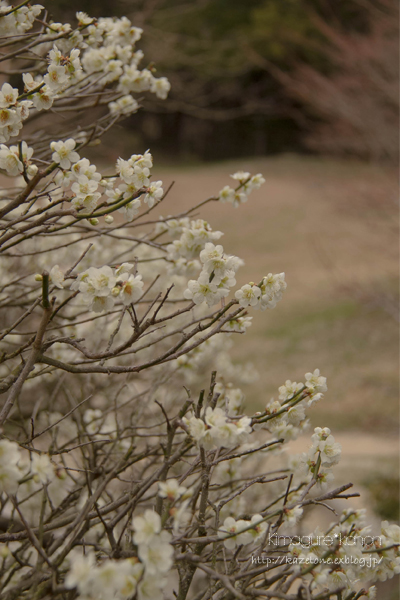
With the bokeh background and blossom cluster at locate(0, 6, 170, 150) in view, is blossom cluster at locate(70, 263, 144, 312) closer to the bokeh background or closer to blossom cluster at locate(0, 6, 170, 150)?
blossom cluster at locate(0, 6, 170, 150)

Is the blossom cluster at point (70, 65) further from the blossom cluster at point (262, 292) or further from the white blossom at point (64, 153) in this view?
the blossom cluster at point (262, 292)

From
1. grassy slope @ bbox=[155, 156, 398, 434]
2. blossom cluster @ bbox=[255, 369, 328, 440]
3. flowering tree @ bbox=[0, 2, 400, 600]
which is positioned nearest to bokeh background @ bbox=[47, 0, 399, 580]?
grassy slope @ bbox=[155, 156, 398, 434]

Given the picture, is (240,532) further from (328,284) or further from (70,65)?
(328,284)

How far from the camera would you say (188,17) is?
22797mm

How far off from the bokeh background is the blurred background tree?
2.4 inches

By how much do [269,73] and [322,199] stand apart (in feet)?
42.1

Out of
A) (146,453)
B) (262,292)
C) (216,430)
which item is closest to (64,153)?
(262,292)

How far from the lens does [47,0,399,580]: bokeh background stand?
812 cm

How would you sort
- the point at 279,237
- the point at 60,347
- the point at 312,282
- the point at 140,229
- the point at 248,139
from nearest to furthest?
the point at 60,347 → the point at 140,229 → the point at 312,282 → the point at 279,237 → the point at 248,139

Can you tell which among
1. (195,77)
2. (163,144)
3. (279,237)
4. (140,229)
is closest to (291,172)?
(195,77)

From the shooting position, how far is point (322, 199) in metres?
15.8

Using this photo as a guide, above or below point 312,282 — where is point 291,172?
above

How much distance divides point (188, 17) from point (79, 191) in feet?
78.5

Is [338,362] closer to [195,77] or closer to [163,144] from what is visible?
[195,77]
